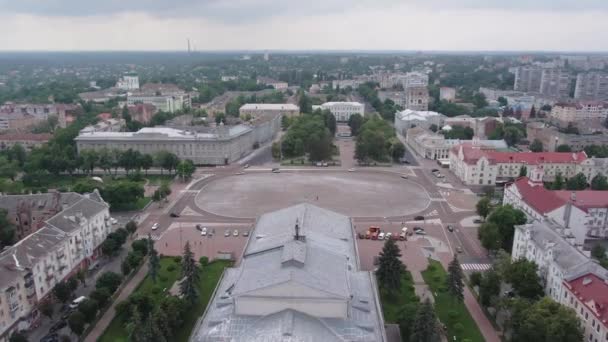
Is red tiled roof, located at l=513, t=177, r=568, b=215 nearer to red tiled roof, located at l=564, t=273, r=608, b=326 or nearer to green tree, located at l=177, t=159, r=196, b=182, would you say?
red tiled roof, located at l=564, t=273, r=608, b=326

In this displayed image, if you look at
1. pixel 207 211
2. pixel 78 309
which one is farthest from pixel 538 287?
pixel 207 211

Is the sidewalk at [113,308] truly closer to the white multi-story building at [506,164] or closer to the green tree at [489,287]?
the green tree at [489,287]

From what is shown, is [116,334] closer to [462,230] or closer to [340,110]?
[462,230]

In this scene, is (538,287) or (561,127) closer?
(538,287)

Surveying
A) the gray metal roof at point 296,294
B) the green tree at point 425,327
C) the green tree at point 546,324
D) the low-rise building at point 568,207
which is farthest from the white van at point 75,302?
the low-rise building at point 568,207

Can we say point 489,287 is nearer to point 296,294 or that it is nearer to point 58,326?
point 296,294

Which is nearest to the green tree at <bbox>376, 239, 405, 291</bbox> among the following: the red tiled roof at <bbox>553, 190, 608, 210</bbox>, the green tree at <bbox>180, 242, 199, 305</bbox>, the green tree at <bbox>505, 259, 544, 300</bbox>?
the green tree at <bbox>505, 259, 544, 300</bbox>
